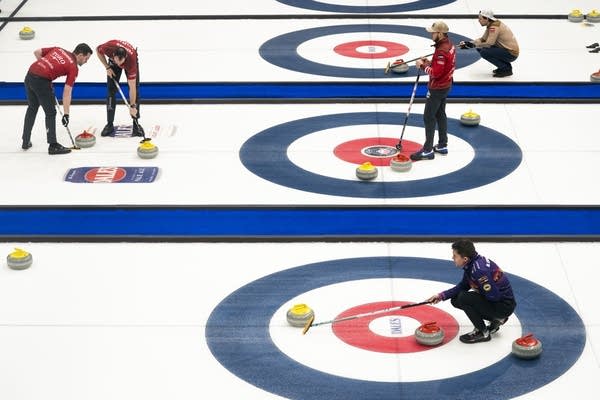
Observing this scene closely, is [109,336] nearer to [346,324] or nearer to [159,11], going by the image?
[346,324]

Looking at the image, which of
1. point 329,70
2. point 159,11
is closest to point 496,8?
point 329,70

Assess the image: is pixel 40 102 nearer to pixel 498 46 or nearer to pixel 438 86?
pixel 438 86

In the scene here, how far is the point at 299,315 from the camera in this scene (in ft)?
32.8

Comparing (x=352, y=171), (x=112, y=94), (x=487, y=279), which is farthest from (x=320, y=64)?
(x=487, y=279)

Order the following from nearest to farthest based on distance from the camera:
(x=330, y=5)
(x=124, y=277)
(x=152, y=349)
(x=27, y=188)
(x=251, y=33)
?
1. (x=152, y=349)
2. (x=124, y=277)
3. (x=27, y=188)
4. (x=251, y=33)
5. (x=330, y=5)

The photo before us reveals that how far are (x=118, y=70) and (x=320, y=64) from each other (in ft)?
12.9

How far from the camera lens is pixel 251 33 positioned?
62.1 ft

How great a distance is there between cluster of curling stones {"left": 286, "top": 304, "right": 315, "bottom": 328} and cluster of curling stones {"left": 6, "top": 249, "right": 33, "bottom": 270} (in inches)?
104

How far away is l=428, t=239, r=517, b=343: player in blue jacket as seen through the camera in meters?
9.44

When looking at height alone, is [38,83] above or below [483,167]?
above

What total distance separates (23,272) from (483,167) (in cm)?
522

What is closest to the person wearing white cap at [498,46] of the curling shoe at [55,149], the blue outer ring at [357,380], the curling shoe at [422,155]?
the curling shoe at [422,155]

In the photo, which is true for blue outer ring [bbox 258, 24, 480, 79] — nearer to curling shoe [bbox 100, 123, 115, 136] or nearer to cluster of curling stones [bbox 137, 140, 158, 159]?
curling shoe [bbox 100, 123, 115, 136]

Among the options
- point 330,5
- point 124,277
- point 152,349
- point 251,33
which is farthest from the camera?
point 330,5
